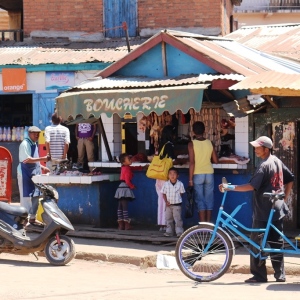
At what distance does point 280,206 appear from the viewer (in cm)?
969

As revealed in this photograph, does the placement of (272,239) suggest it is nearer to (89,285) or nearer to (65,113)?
(89,285)

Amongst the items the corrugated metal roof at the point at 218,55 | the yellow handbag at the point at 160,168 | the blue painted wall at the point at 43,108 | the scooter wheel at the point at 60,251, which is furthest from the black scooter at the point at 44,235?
the blue painted wall at the point at 43,108

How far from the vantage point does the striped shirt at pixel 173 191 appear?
1283cm

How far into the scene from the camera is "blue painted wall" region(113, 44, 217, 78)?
13.5 meters

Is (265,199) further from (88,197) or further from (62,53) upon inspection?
(62,53)

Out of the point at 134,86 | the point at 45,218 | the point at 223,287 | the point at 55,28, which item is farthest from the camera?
the point at 55,28

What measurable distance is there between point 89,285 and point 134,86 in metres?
4.22

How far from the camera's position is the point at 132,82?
13.4 meters

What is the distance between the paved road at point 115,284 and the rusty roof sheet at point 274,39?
5.71 m

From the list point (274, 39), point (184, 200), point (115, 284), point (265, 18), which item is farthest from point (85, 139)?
point (265, 18)

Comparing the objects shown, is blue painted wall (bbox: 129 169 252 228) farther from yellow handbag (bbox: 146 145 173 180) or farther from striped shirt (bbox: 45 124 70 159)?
striped shirt (bbox: 45 124 70 159)

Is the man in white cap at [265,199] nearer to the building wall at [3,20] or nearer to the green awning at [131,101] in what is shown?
the green awning at [131,101]

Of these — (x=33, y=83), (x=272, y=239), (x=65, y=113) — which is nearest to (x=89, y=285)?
(x=272, y=239)

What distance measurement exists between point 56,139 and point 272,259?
6414 mm
